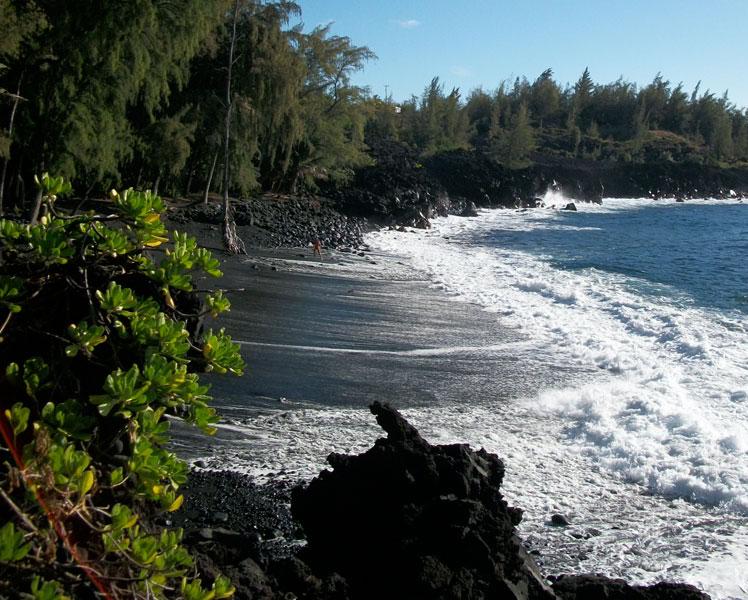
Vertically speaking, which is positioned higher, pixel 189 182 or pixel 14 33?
pixel 14 33

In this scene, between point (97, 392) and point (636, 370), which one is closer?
point (97, 392)

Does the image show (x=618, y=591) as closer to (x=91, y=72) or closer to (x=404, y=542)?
(x=404, y=542)

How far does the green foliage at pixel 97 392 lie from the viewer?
2027 mm

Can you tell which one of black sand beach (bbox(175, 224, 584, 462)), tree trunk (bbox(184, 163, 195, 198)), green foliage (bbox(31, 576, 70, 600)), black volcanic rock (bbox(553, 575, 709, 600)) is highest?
tree trunk (bbox(184, 163, 195, 198))

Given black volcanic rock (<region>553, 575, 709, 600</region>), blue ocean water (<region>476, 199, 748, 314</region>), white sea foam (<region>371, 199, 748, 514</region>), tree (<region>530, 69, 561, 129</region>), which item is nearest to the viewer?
black volcanic rock (<region>553, 575, 709, 600</region>)

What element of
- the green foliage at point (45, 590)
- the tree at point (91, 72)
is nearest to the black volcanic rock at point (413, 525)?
the green foliage at point (45, 590)

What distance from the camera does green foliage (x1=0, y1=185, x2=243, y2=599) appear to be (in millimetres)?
2027

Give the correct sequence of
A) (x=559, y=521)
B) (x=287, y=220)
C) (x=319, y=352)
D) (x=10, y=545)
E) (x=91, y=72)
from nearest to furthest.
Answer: (x=10, y=545) → (x=559, y=521) → (x=319, y=352) → (x=91, y=72) → (x=287, y=220)

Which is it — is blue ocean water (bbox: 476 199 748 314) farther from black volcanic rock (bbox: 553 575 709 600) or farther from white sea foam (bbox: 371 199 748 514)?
black volcanic rock (bbox: 553 575 709 600)

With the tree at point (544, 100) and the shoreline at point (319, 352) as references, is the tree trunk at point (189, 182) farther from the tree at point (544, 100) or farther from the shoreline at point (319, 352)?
the tree at point (544, 100)

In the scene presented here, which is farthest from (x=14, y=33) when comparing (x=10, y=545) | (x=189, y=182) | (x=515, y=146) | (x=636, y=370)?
(x=515, y=146)

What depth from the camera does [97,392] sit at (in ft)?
9.20

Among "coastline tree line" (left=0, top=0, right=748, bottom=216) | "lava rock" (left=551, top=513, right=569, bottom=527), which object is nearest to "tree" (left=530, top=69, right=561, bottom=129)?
"coastline tree line" (left=0, top=0, right=748, bottom=216)

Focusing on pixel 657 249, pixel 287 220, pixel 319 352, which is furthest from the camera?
pixel 657 249
